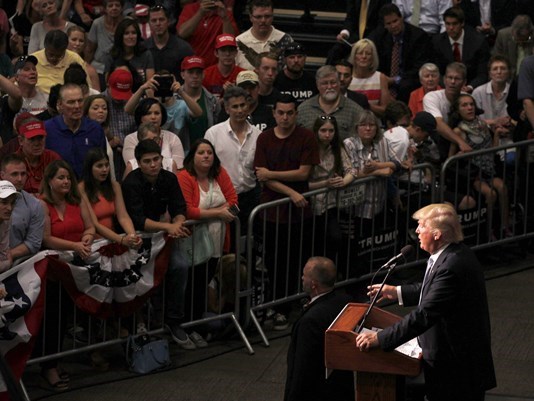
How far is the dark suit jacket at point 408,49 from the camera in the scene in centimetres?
1535

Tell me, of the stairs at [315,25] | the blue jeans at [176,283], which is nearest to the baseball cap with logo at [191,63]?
the blue jeans at [176,283]

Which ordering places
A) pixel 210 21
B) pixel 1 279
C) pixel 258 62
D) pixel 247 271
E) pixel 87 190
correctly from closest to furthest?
pixel 1 279
pixel 87 190
pixel 247 271
pixel 258 62
pixel 210 21

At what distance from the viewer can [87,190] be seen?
1115cm

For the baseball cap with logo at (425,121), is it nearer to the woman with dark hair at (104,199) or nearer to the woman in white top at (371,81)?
the woman in white top at (371,81)

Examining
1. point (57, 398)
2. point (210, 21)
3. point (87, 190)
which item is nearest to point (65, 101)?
point (87, 190)

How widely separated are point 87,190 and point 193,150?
1.05 meters

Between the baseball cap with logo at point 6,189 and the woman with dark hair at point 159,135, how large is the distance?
216 centimetres

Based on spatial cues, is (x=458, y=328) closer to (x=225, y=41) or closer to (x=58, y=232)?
(x=58, y=232)

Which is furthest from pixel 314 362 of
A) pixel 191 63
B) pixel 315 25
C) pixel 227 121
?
pixel 315 25

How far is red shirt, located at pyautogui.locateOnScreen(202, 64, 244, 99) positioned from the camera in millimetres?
14180

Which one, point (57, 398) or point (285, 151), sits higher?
point (285, 151)

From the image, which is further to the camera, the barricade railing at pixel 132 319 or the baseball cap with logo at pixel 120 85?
the baseball cap with logo at pixel 120 85

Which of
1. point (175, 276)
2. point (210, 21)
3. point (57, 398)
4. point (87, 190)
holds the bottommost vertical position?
point (57, 398)

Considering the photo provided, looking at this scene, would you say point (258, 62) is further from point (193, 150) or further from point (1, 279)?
point (1, 279)
